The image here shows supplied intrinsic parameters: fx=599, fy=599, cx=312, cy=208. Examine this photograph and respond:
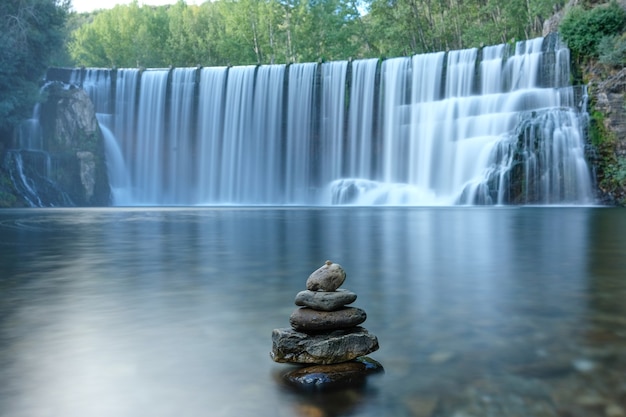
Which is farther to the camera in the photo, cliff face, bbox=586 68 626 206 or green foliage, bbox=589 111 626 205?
cliff face, bbox=586 68 626 206

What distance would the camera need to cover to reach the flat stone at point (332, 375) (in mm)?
3375

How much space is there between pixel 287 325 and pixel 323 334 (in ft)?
3.82

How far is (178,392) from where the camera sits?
3.31m

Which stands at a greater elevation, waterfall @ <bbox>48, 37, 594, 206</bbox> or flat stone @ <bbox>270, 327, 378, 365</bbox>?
waterfall @ <bbox>48, 37, 594, 206</bbox>

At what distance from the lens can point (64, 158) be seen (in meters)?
38.5

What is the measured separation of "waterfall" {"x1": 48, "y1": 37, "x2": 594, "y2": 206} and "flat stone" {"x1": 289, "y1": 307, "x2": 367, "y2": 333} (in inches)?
1068

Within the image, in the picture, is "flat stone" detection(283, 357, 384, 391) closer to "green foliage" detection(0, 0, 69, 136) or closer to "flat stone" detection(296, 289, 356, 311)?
"flat stone" detection(296, 289, 356, 311)

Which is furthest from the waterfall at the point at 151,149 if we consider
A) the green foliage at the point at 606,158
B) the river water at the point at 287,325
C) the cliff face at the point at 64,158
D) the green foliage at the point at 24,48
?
the river water at the point at 287,325

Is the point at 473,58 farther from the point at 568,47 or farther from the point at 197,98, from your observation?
the point at 197,98

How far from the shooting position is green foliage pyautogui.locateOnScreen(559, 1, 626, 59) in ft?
100

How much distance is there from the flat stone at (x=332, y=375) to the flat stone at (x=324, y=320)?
249 mm

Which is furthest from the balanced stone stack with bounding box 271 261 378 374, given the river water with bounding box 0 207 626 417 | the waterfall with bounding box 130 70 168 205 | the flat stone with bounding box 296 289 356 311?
the waterfall with bounding box 130 70 168 205

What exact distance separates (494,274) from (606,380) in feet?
15.0

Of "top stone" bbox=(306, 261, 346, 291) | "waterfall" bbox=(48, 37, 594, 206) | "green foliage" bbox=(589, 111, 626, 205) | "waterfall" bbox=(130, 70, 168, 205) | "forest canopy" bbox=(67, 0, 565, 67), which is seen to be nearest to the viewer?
"top stone" bbox=(306, 261, 346, 291)
